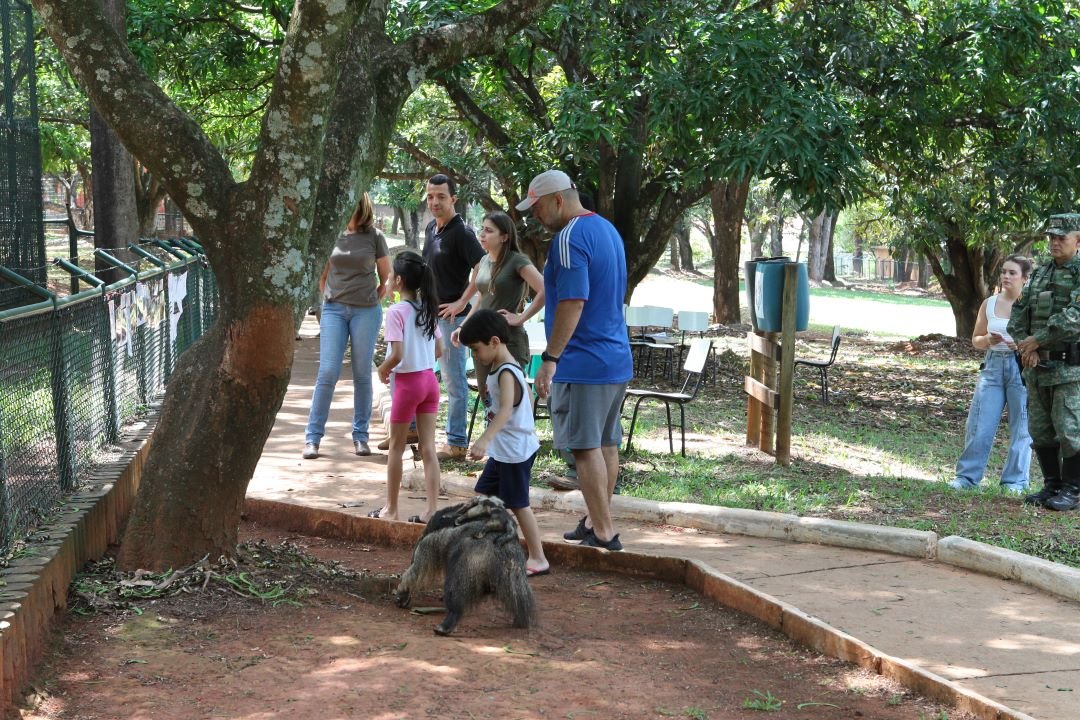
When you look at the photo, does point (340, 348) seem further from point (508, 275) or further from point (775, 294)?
point (775, 294)

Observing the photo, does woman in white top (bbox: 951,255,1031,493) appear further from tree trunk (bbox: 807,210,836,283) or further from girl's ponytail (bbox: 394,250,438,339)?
tree trunk (bbox: 807,210,836,283)

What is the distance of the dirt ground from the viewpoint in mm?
4176

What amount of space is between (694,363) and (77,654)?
→ 22.0 feet

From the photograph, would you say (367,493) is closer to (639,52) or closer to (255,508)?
(255,508)

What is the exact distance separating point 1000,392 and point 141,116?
6.46 metres

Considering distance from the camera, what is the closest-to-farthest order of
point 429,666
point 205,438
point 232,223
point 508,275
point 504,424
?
point 429,666 → point 232,223 → point 205,438 → point 504,424 → point 508,275

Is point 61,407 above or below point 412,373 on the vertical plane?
below

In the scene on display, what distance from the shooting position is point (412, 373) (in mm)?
6727

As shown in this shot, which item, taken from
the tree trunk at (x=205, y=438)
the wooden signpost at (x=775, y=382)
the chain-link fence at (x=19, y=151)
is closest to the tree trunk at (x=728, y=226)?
the wooden signpost at (x=775, y=382)

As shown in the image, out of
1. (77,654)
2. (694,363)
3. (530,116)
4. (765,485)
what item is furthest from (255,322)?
(530,116)

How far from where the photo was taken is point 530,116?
53.5ft

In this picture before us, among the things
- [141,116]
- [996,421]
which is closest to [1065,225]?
[996,421]

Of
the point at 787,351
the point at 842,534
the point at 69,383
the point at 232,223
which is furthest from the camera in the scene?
the point at 787,351

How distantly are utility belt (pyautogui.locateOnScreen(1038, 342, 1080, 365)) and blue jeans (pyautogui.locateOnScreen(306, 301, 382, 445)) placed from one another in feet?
15.3
